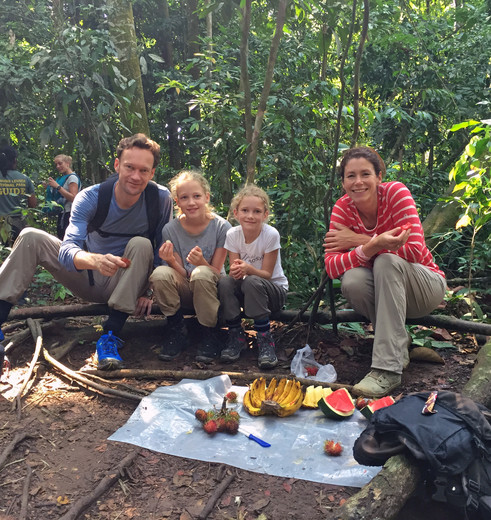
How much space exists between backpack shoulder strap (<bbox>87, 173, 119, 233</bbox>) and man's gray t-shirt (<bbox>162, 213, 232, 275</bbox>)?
47 centimetres

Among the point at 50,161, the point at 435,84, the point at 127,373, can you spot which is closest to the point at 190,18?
the point at 50,161

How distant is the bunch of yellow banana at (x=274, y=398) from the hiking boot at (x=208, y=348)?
0.72 metres

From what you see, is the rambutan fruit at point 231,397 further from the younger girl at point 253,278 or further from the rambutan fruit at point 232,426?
the younger girl at point 253,278

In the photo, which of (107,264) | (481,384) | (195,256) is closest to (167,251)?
(195,256)

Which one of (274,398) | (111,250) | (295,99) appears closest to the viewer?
(274,398)

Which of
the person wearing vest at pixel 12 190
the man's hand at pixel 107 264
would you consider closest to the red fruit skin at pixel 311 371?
the man's hand at pixel 107 264

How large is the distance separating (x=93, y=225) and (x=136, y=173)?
544 mm

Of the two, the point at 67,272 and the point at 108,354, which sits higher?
the point at 67,272

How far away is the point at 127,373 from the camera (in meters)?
3.29

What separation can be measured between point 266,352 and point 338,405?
93cm

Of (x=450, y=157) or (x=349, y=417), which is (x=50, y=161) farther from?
(x=349, y=417)

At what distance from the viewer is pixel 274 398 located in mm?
2811

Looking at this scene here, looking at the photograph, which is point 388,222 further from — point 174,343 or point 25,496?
point 25,496

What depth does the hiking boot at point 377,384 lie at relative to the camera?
113 inches
